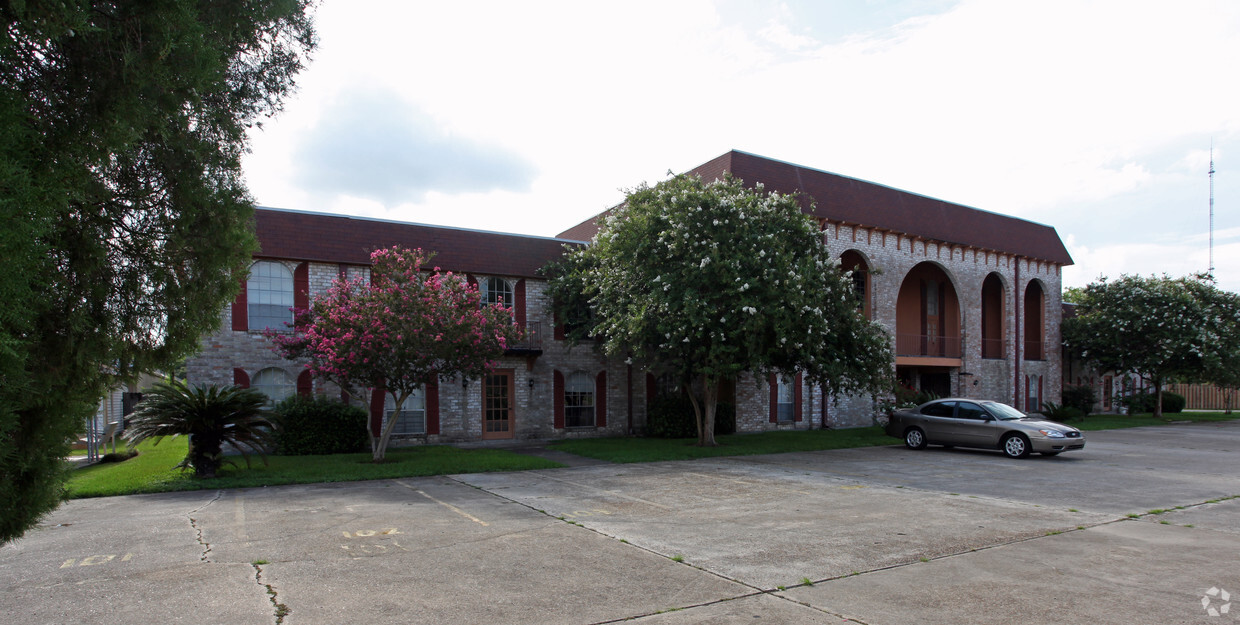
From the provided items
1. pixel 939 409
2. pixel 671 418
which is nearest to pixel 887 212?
pixel 939 409

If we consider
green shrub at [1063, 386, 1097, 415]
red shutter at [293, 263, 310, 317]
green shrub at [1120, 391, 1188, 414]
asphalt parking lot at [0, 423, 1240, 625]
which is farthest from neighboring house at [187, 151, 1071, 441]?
asphalt parking lot at [0, 423, 1240, 625]

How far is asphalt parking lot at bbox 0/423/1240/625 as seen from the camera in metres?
5.69

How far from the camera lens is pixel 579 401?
2334 centimetres

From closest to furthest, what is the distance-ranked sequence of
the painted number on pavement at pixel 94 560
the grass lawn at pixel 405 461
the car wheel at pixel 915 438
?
1. the painted number on pavement at pixel 94 560
2. the grass lawn at pixel 405 461
3. the car wheel at pixel 915 438

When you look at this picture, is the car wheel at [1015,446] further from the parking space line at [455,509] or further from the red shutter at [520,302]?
the parking space line at [455,509]

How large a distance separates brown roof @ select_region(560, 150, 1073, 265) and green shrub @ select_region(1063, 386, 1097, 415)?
6173mm

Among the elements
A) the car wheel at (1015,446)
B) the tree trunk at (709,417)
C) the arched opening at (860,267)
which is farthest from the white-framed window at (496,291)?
the car wheel at (1015,446)

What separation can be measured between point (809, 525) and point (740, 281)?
27.4 ft

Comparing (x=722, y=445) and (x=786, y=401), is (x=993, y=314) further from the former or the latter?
(x=722, y=445)

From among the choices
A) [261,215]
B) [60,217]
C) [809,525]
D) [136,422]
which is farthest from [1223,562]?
[261,215]

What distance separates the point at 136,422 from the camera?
13.0m

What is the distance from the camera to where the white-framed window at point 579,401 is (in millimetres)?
23141

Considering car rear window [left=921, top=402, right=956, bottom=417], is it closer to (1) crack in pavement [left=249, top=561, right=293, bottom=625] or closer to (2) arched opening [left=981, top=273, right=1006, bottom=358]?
(2) arched opening [left=981, top=273, right=1006, bottom=358]

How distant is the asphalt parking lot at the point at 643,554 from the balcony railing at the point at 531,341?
340 inches
